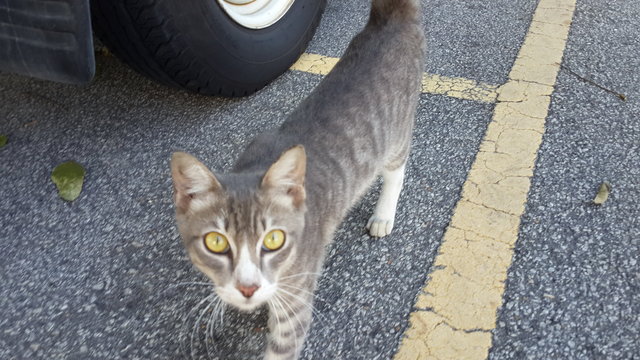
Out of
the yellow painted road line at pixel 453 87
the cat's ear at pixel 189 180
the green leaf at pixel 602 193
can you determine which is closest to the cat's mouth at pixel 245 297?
the cat's ear at pixel 189 180

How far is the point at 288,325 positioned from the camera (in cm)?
189

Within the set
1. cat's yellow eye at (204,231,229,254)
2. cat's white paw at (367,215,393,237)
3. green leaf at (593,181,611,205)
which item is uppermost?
cat's yellow eye at (204,231,229,254)

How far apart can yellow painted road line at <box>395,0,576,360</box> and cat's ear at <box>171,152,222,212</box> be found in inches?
34.6

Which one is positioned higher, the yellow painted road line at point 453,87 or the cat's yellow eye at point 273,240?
the cat's yellow eye at point 273,240

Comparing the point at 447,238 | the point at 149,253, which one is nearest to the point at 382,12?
the point at 447,238

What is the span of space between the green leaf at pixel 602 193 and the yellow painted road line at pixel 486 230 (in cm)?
29

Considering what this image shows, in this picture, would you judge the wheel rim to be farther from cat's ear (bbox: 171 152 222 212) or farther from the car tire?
cat's ear (bbox: 171 152 222 212)

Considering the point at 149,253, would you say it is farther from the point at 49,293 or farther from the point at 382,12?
the point at 382,12

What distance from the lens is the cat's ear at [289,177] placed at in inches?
67.3

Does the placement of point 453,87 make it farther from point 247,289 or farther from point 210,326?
point 247,289

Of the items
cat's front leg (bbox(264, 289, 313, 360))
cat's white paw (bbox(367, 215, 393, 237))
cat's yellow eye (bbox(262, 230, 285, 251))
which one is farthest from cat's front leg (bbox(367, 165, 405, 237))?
cat's yellow eye (bbox(262, 230, 285, 251))

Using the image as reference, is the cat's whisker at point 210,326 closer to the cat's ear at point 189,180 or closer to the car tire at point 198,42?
the cat's ear at point 189,180

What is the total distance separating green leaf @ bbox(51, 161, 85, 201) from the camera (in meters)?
2.69

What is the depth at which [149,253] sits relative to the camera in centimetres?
241
